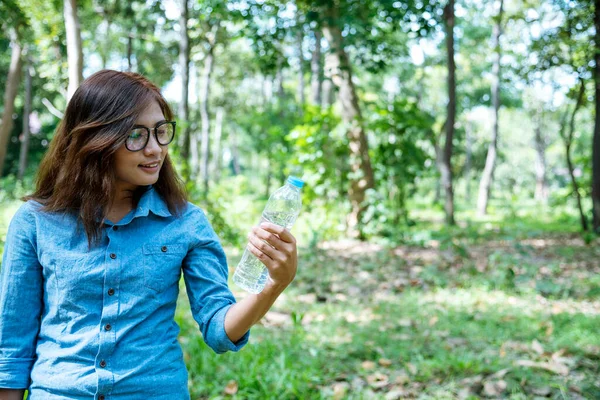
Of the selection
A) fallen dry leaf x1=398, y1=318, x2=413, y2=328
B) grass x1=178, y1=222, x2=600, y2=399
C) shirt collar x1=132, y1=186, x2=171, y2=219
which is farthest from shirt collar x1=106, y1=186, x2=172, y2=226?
fallen dry leaf x1=398, y1=318, x2=413, y2=328

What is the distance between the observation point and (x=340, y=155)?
9086mm

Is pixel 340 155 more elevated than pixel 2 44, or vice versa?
pixel 2 44

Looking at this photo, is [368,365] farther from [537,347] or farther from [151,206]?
[151,206]

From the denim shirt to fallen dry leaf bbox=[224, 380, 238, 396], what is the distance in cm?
180

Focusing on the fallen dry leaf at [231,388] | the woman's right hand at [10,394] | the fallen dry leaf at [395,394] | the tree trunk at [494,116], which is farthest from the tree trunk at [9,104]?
the tree trunk at [494,116]

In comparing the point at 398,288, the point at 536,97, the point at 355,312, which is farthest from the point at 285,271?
the point at 536,97

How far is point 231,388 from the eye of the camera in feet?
11.3

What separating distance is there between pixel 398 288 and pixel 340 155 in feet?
11.4

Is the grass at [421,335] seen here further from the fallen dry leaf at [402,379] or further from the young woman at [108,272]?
the young woman at [108,272]

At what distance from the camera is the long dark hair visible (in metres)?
1.60

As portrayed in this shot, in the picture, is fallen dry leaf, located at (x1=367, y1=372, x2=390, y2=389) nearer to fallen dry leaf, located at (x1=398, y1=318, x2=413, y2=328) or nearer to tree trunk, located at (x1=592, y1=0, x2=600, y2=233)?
fallen dry leaf, located at (x1=398, y1=318, x2=413, y2=328)

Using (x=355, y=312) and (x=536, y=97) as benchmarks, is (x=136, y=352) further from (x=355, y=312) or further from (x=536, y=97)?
(x=536, y=97)

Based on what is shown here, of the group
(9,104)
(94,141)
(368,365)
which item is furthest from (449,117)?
(94,141)

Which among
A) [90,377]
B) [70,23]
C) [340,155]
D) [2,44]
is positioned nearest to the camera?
[90,377]
